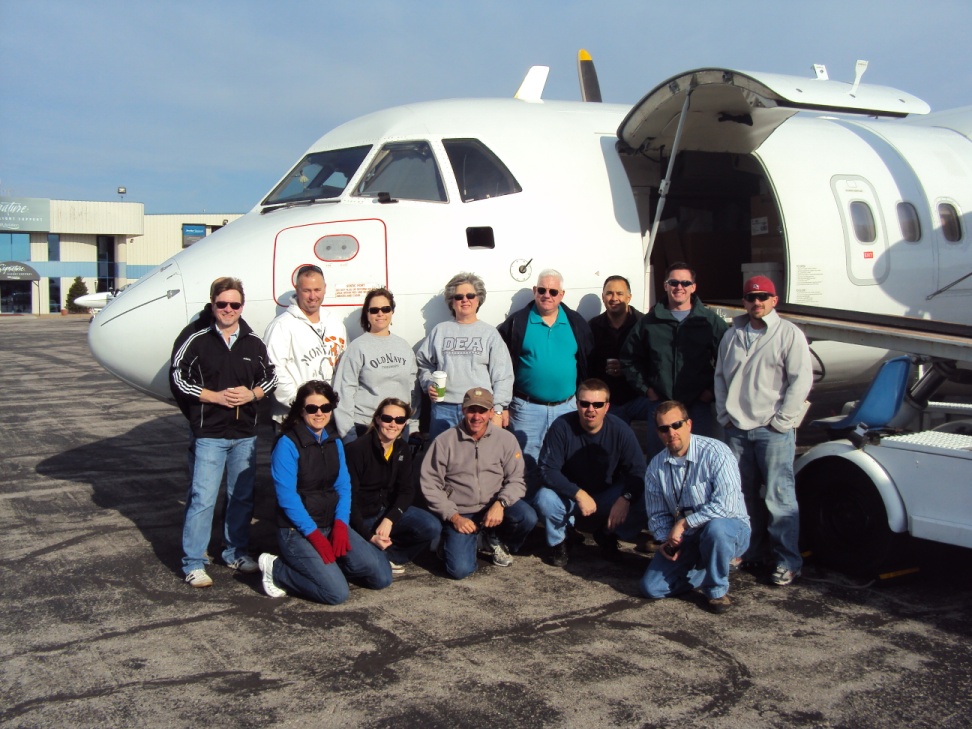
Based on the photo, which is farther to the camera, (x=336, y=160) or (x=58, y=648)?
(x=336, y=160)

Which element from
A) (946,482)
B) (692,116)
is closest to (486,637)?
(946,482)

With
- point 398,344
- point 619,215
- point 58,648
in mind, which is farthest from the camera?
point 619,215

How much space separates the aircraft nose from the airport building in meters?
57.4

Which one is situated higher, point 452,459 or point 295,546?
point 452,459

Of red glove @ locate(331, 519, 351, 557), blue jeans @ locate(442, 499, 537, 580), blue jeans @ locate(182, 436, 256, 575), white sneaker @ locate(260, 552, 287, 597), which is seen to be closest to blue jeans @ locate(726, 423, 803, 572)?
blue jeans @ locate(442, 499, 537, 580)

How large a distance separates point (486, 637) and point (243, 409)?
95.3 inches

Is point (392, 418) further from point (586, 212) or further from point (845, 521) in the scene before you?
point (845, 521)

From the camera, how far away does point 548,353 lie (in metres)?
6.78

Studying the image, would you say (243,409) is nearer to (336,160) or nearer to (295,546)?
(295,546)

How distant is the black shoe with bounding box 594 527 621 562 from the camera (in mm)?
6633

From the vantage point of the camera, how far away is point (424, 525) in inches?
244

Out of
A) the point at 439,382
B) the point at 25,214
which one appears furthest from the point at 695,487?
the point at 25,214

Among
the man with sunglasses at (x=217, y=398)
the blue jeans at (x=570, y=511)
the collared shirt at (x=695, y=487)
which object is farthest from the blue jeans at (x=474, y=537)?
the man with sunglasses at (x=217, y=398)

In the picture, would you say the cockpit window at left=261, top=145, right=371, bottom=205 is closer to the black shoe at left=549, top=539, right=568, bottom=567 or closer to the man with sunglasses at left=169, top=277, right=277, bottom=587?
the man with sunglasses at left=169, top=277, right=277, bottom=587
